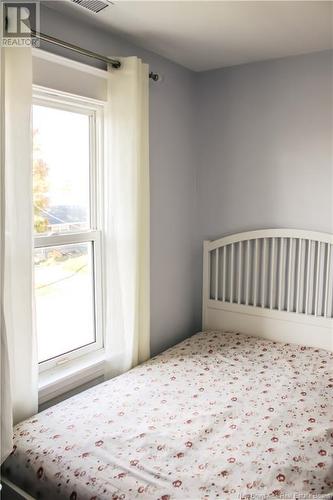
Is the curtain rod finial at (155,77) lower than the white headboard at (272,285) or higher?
higher

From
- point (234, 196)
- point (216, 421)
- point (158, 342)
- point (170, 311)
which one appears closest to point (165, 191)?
point (234, 196)

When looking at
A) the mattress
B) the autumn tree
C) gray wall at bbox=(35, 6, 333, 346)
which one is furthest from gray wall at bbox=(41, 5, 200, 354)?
the autumn tree

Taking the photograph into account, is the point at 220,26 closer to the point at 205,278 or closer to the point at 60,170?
the point at 60,170

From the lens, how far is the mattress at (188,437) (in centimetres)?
151

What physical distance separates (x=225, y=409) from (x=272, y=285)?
1.18 meters

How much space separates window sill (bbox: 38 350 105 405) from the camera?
2180 mm

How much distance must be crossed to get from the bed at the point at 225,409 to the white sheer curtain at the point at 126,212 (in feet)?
0.78

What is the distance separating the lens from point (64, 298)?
2426mm

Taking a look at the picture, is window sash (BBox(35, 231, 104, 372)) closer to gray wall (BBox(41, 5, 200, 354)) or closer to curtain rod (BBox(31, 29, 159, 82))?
gray wall (BBox(41, 5, 200, 354))

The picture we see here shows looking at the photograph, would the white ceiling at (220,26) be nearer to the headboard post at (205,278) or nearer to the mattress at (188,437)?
the headboard post at (205,278)

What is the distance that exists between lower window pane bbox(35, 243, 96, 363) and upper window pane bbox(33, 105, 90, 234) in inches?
5.8

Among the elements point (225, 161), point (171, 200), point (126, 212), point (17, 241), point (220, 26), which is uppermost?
point (220, 26)

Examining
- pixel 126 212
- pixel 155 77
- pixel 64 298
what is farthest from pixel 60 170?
pixel 155 77

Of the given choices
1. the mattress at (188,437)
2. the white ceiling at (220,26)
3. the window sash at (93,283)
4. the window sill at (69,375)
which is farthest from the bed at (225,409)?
the white ceiling at (220,26)
